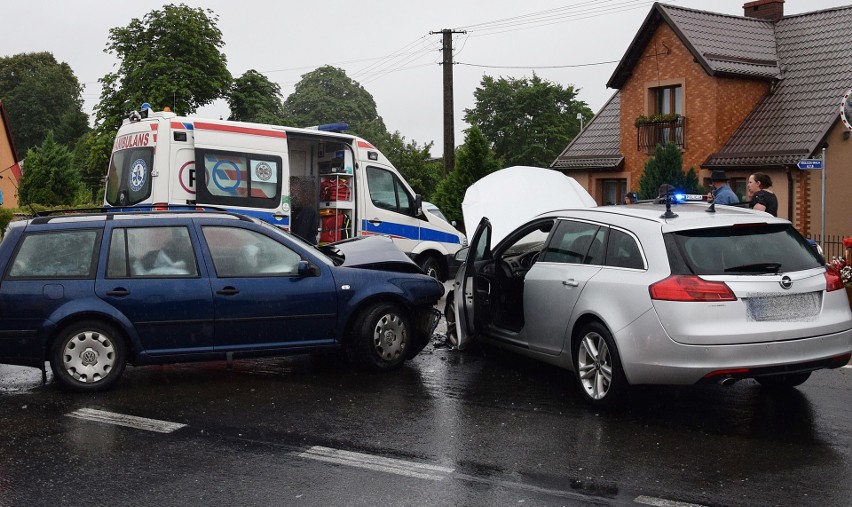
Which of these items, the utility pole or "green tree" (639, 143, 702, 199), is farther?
the utility pole

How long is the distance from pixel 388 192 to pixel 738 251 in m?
9.73

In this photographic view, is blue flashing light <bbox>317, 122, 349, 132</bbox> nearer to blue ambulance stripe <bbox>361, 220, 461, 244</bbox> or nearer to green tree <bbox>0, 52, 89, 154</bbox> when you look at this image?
blue ambulance stripe <bbox>361, 220, 461, 244</bbox>

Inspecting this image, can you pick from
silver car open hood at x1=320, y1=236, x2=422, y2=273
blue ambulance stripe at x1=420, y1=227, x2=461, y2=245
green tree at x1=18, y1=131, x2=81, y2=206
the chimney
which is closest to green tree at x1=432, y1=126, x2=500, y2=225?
the chimney

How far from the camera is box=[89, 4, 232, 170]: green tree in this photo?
45656mm

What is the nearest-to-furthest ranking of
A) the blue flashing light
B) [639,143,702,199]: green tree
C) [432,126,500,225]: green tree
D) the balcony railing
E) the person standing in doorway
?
the person standing in doorway
the blue flashing light
[639,143,702,199]: green tree
the balcony railing
[432,126,500,225]: green tree

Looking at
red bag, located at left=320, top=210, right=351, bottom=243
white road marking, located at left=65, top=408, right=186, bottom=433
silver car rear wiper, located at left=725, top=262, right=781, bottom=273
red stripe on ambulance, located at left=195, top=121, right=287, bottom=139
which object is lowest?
white road marking, located at left=65, top=408, right=186, bottom=433

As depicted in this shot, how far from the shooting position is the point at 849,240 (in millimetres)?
12180

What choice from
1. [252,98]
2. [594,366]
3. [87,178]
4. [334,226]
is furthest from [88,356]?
[87,178]

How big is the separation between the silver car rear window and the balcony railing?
19.7m

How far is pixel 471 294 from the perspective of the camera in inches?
347

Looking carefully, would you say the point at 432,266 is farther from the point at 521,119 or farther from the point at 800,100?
the point at 521,119

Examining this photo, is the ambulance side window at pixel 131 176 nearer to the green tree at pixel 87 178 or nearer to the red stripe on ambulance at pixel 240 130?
the red stripe on ambulance at pixel 240 130

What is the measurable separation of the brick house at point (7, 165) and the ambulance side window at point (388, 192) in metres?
48.3

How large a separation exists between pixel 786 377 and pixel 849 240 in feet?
17.0
